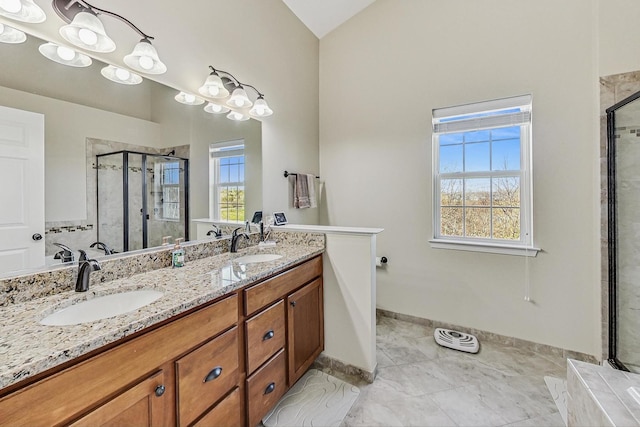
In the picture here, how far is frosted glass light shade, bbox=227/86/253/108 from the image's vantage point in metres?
2.03

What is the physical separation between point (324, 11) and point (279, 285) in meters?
2.77

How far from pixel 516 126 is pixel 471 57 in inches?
28.7

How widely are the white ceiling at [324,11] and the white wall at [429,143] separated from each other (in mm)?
110

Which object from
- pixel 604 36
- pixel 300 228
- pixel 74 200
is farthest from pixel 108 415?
pixel 604 36

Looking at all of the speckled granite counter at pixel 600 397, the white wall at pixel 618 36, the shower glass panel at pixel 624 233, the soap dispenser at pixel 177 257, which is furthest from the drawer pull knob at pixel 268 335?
the white wall at pixel 618 36

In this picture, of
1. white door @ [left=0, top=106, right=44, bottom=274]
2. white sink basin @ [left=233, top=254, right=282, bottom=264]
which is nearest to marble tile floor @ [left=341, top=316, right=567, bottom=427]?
white sink basin @ [left=233, top=254, right=282, bottom=264]

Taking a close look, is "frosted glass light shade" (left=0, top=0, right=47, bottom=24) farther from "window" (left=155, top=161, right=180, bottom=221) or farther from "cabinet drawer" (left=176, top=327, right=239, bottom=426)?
Answer: "cabinet drawer" (left=176, top=327, right=239, bottom=426)

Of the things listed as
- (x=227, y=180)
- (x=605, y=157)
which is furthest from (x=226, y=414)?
(x=605, y=157)

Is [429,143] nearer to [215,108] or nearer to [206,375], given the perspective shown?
[215,108]

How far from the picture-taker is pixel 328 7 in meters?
2.78

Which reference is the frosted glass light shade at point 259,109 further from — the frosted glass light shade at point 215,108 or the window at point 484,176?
the window at point 484,176

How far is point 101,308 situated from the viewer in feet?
3.74

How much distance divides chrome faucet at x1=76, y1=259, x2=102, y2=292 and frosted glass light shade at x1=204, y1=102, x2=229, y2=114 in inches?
47.9

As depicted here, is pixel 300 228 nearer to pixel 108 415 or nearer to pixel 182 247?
pixel 182 247
